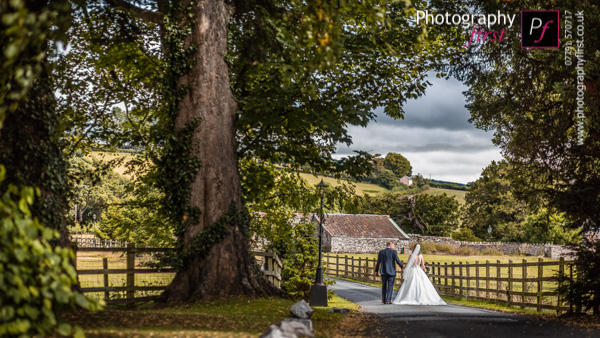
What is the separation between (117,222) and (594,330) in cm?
1365

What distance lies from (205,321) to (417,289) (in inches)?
426

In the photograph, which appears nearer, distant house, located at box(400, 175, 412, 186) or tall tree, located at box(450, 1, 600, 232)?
tall tree, located at box(450, 1, 600, 232)

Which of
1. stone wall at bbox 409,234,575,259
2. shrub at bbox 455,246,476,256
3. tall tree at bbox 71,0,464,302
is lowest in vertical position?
shrub at bbox 455,246,476,256

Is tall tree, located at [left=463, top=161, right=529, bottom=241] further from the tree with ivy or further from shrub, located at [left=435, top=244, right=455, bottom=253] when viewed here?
the tree with ivy

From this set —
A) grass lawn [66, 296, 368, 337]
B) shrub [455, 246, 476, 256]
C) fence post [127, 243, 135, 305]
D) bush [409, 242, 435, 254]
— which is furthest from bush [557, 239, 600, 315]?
bush [409, 242, 435, 254]

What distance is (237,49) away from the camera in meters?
15.6

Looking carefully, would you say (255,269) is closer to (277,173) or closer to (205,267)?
(205,267)

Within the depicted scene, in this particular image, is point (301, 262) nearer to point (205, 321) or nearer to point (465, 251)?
point (205, 321)

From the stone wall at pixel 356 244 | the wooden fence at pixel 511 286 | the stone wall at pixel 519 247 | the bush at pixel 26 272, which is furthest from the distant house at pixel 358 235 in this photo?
the bush at pixel 26 272

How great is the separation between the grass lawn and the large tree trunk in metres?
0.75

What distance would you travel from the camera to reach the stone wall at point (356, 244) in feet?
204

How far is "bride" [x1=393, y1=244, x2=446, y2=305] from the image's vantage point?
699 inches

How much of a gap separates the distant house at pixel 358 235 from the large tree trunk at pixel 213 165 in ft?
161

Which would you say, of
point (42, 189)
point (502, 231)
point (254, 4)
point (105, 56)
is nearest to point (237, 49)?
point (254, 4)
